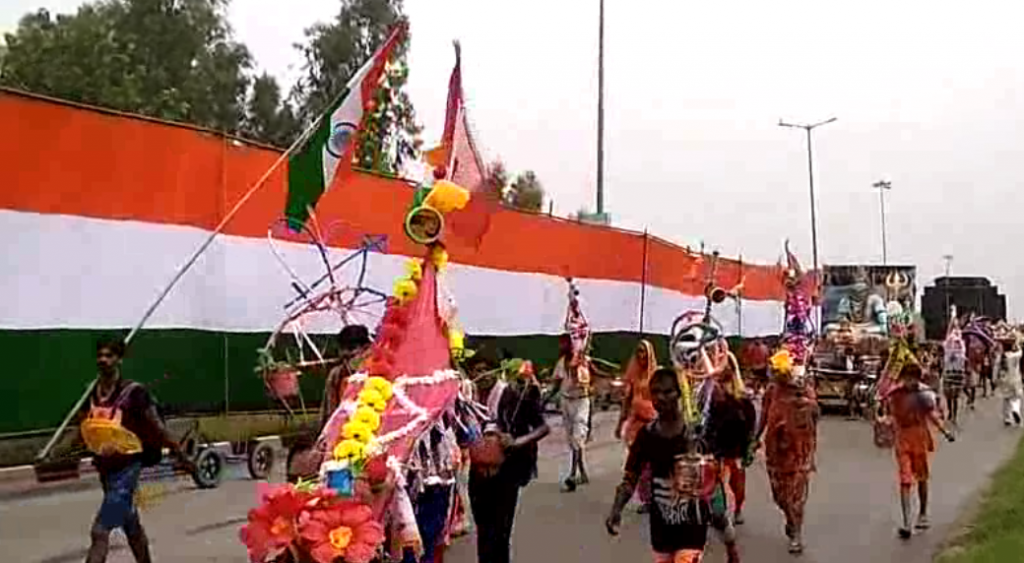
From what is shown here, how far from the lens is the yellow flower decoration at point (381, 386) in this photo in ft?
24.1

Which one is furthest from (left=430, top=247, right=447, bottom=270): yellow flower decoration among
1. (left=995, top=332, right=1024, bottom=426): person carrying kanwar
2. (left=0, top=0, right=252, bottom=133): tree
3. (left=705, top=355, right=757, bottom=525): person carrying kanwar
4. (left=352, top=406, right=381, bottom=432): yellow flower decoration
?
(left=0, top=0, right=252, bottom=133): tree

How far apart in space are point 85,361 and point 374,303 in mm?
4351

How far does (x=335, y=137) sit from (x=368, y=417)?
861cm

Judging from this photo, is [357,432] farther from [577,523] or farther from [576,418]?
[576,418]

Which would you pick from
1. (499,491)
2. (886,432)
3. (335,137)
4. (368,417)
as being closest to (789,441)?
(886,432)

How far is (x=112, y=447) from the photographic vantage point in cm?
970

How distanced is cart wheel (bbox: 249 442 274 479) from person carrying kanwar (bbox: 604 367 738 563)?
10.3 m

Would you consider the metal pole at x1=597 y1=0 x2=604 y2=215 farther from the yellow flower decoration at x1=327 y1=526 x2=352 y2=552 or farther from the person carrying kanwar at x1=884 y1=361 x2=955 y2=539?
the yellow flower decoration at x1=327 y1=526 x2=352 y2=552

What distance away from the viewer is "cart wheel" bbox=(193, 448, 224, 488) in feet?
57.3

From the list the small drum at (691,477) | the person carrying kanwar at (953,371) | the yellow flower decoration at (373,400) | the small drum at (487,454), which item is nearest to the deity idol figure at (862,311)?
the person carrying kanwar at (953,371)

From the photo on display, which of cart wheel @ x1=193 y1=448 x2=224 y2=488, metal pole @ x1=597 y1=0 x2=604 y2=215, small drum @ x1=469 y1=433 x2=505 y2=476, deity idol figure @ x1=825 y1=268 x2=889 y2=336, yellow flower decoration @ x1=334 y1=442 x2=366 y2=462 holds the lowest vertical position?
cart wheel @ x1=193 y1=448 x2=224 y2=488

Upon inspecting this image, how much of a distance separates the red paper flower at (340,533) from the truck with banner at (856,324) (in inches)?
986

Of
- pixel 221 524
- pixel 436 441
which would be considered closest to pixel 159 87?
pixel 221 524

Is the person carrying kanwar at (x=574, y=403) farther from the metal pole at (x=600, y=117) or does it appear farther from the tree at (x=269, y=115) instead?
the tree at (x=269, y=115)
